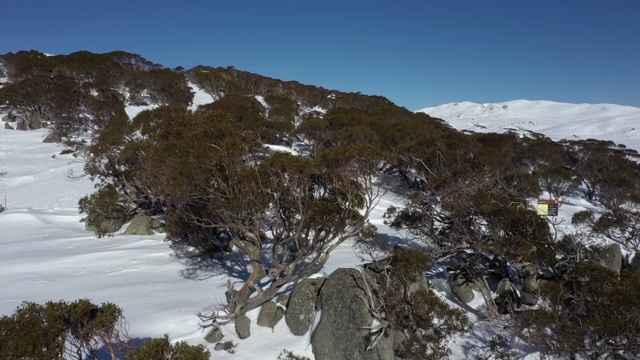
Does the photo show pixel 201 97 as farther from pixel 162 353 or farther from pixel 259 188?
pixel 162 353

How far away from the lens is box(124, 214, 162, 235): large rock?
742 inches

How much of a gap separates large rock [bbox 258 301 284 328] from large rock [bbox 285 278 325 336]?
11.4 inches

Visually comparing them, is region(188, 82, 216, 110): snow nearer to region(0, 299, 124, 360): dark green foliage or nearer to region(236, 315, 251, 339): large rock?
region(236, 315, 251, 339): large rock

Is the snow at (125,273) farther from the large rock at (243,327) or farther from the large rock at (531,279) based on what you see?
the large rock at (531,279)

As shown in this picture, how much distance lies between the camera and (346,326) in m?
9.09

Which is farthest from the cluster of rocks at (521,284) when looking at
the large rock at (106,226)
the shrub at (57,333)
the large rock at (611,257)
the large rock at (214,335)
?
the large rock at (106,226)

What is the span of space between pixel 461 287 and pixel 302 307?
5597 millimetres

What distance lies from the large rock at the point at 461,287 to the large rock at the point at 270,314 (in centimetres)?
600

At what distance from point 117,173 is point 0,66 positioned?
238 feet

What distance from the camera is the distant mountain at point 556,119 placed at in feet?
321

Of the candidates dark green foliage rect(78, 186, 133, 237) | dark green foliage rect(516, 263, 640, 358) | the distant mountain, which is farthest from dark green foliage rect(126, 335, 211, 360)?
the distant mountain

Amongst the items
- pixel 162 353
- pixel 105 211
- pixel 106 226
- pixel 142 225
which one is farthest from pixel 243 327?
pixel 105 211

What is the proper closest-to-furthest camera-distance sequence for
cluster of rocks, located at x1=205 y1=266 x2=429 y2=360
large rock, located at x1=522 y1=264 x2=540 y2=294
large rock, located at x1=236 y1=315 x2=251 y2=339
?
1. cluster of rocks, located at x1=205 y1=266 x2=429 y2=360
2. large rock, located at x1=236 y1=315 x2=251 y2=339
3. large rock, located at x1=522 y1=264 x2=540 y2=294

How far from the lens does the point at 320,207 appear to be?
34.9 ft
